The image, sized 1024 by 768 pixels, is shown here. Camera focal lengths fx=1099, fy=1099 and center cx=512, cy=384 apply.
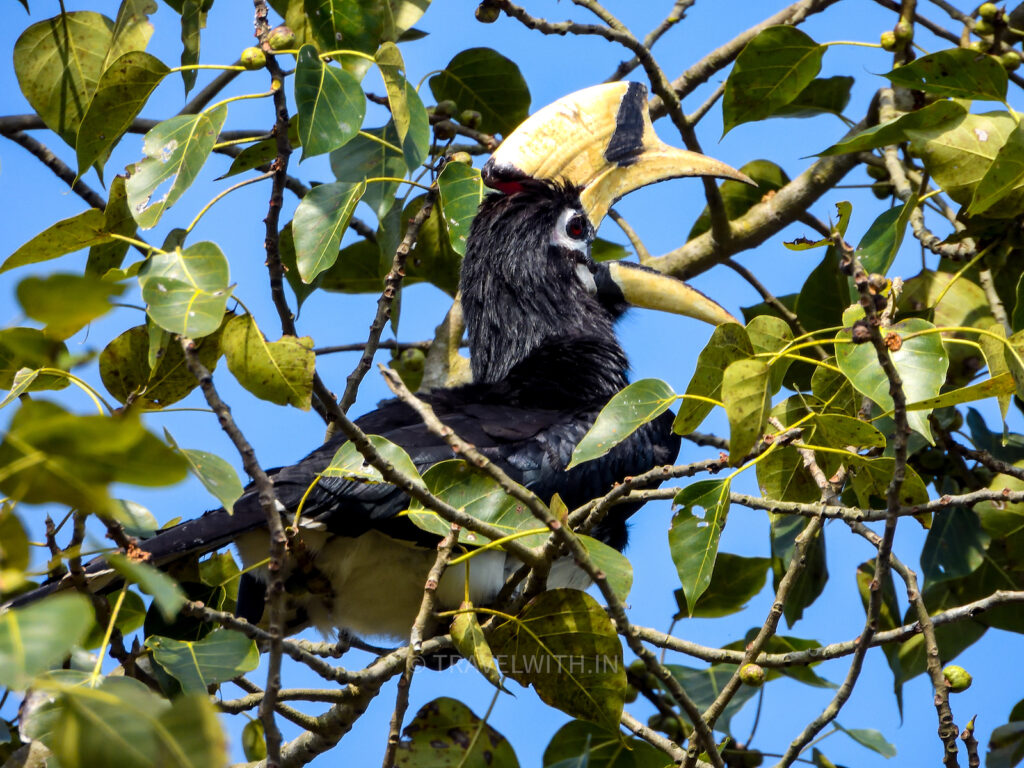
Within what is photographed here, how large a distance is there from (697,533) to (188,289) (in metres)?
0.99

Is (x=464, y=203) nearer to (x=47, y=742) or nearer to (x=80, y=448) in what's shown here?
(x=47, y=742)

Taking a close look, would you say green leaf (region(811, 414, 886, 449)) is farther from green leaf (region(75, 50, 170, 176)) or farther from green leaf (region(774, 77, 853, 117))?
green leaf (region(774, 77, 853, 117))

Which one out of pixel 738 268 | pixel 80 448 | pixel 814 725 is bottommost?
pixel 80 448

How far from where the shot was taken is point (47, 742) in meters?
1.71

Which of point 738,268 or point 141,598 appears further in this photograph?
point 738,268

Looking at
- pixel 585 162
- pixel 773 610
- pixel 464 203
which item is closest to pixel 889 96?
pixel 585 162

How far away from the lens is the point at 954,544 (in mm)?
3080

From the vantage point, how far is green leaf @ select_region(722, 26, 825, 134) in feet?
9.68

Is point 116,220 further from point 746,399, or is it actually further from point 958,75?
point 958,75

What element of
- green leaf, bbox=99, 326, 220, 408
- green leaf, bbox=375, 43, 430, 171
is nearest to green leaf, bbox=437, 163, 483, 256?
green leaf, bbox=375, 43, 430, 171

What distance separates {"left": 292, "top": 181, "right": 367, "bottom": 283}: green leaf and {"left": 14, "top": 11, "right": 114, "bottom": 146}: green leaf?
84cm

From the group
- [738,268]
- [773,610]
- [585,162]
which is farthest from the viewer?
[738,268]

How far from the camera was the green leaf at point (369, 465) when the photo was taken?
1886 millimetres

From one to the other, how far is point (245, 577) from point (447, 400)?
75 cm
